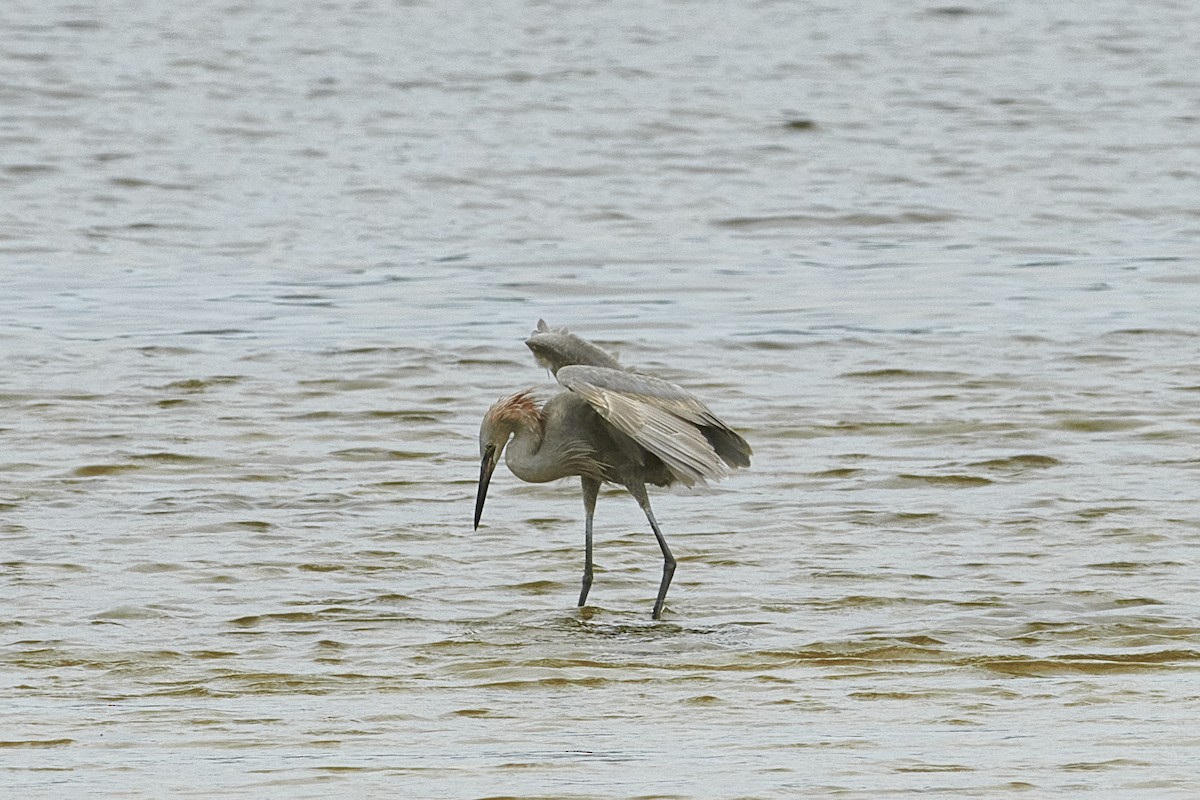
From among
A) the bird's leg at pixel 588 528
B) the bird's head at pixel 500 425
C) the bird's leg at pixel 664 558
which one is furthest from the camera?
the bird's head at pixel 500 425

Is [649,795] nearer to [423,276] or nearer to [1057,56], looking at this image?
[423,276]

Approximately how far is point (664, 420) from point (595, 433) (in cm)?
52

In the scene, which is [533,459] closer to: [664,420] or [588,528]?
[588,528]

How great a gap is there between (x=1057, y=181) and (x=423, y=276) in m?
7.03

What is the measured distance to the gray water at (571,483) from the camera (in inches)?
267

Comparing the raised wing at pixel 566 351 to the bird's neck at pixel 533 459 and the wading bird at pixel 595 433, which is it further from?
the bird's neck at pixel 533 459

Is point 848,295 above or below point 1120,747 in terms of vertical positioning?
below

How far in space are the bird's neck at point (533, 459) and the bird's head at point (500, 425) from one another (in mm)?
32

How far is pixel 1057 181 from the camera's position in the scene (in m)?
21.4

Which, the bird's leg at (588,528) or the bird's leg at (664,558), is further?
the bird's leg at (588,528)

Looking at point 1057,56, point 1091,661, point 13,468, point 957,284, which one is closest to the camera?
point 1091,661

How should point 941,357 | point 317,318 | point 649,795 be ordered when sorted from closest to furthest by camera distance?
1. point 649,795
2. point 941,357
3. point 317,318

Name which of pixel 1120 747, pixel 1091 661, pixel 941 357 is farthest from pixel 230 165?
pixel 1120 747

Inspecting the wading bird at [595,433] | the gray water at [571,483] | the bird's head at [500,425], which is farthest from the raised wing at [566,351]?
the gray water at [571,483]
